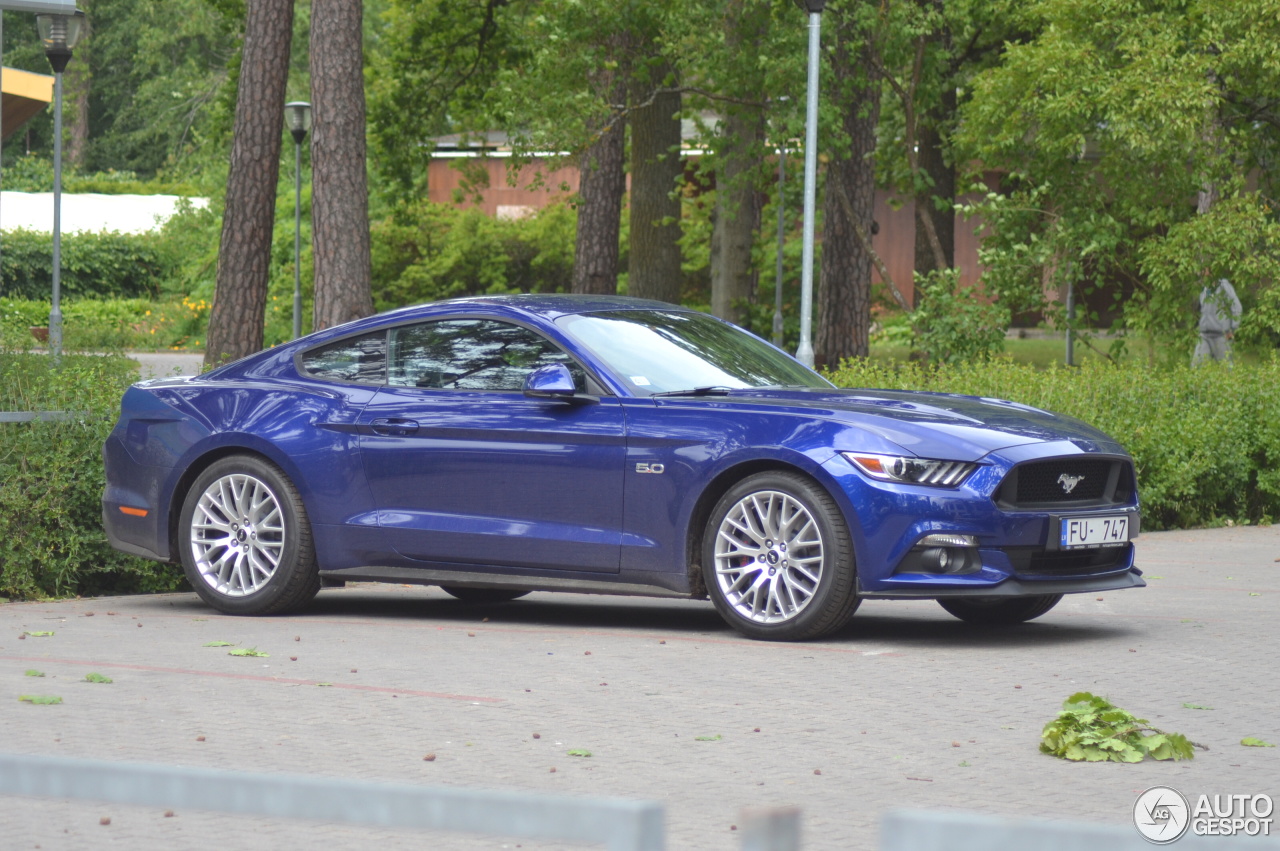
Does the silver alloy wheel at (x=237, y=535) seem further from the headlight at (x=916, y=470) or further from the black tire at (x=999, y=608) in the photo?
the black tire at (x=999, y=608)

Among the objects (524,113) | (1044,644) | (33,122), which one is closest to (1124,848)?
(1044,644)

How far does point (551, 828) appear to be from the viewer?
1.94 metres

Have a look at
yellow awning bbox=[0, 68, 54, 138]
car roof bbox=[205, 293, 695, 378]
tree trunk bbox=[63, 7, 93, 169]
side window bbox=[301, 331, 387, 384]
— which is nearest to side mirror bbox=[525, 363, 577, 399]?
car roof bbox=[205, 293, 695, 378]

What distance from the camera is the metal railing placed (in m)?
1.86

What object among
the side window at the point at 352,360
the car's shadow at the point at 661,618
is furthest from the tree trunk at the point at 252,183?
the side window at the point at 352,360

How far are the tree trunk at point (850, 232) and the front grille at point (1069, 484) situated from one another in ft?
45.5

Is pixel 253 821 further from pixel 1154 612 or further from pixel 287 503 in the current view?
pixel 1154 612

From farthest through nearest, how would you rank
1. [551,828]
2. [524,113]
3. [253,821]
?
[524,113]
[253,821]
[551,828]

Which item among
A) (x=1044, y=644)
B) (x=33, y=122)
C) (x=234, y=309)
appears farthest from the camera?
(x=33, y=122)

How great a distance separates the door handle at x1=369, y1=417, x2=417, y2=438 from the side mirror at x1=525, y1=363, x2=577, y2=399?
2.49 ft

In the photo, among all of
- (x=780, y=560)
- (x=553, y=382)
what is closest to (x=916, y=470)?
(x=780, y=560)

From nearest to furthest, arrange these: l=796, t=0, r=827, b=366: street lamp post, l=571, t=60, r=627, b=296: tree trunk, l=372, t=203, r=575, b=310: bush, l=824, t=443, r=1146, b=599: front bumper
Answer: l=824, t=443, r=1146, b=599: front bumper < l=796, t=0, r=827, b=366: street lamp post < l=571, t=60, r=627, b=296: tree trunk < l=372, t=203, r=575, b=310: bush

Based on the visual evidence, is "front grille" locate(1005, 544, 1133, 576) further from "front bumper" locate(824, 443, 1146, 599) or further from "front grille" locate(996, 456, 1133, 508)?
"front grille" locate(996, 456, 1133, 508)

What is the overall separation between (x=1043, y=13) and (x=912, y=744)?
15.4 m
